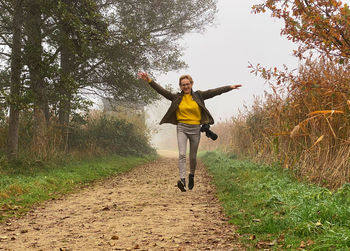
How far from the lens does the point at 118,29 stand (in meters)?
14.4

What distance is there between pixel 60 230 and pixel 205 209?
8.21 feet

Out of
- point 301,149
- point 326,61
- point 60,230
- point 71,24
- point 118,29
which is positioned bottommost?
point 60,230

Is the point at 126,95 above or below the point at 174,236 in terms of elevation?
above

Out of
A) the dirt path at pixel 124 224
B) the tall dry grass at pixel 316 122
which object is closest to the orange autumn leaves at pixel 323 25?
the tall dry grass at pixel 316 122

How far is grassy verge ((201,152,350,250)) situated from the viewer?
141 inches

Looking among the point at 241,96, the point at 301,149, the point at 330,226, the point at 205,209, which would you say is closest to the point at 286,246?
the point at 330,226

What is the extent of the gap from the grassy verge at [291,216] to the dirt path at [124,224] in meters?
0.30

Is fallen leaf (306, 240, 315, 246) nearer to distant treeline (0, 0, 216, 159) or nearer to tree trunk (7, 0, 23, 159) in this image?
distant treeline (0, 0, 216, 159)

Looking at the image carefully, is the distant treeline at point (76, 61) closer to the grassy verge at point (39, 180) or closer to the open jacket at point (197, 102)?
the grassy verge at point (39, 180)

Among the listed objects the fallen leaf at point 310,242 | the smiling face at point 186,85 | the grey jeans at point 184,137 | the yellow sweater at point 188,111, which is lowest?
the fallen leaf at point 310,242

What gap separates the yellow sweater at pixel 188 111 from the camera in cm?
726

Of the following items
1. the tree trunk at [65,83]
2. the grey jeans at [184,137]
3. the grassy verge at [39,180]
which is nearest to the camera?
the grassy verge at [39,180]

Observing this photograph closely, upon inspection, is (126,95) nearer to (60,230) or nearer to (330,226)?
(60,230)

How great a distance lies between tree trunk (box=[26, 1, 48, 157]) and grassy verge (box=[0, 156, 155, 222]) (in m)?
1.02
